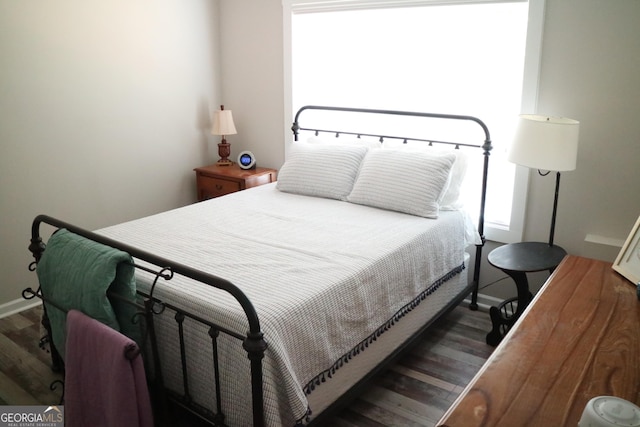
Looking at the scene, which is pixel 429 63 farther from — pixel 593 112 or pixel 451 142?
pixel 593 112

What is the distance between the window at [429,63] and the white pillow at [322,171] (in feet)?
1.65

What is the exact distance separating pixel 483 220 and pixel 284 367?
5.77 feet

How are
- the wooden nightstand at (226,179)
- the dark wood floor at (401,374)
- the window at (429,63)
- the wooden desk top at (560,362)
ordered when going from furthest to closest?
the wooden nightstand at (226,179) < the window at (429,63) < the dark wood floor at (401,374) < the wooden desk top at (560,362)

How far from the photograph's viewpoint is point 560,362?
132 centimetres

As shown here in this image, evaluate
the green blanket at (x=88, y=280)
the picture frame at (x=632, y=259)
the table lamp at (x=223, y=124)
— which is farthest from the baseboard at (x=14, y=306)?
the picture frame at (x=632, y=259)

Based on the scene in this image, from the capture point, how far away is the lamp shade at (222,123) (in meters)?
3.83

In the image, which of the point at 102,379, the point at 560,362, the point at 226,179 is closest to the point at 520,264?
the point at 560,362

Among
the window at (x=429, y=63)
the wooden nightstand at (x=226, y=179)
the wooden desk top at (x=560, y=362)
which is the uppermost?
the window at (x=429, y=63)

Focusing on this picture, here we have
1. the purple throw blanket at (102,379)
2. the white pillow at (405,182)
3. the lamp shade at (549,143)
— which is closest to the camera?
the purple throw blanket at (102,379)

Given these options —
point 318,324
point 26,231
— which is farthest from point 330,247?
point 26,231

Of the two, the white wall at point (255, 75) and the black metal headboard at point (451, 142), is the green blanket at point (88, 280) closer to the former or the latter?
the black metal headboard at point (451, 142)

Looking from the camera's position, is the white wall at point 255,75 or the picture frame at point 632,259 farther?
the white wall at point 255,75

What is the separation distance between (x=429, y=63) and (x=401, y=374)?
1.82 meters

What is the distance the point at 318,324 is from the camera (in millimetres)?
1858
